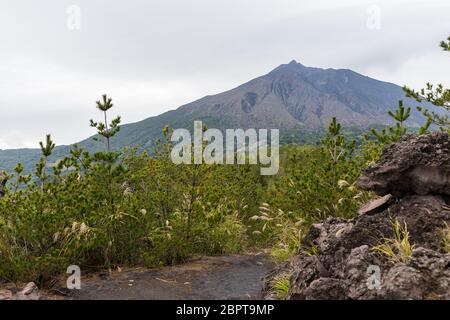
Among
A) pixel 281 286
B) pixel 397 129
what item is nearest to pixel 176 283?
pixel 281 286

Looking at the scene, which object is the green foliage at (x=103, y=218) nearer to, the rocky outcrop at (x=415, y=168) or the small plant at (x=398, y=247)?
the rocky outcrop at (x=415, y=168)

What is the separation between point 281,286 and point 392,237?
2.16m

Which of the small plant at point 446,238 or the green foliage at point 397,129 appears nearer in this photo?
the small plant at point 446,238

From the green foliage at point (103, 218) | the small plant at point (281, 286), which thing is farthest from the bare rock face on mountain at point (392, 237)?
the green foliage at point (103, 218)

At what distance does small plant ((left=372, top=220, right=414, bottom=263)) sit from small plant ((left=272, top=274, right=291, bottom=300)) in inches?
68.7

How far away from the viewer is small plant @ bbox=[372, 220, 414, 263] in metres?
6.10

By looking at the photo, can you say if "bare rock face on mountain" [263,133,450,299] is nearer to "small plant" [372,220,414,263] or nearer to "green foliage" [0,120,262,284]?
"small plant" [372,220,414,263]

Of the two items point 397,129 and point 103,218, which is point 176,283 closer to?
point 103,218

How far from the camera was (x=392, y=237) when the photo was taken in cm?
707

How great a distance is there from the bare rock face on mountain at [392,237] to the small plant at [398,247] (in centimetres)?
4

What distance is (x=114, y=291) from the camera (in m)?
8.19

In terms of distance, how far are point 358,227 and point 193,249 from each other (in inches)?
264

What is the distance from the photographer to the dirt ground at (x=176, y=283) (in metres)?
8.06
